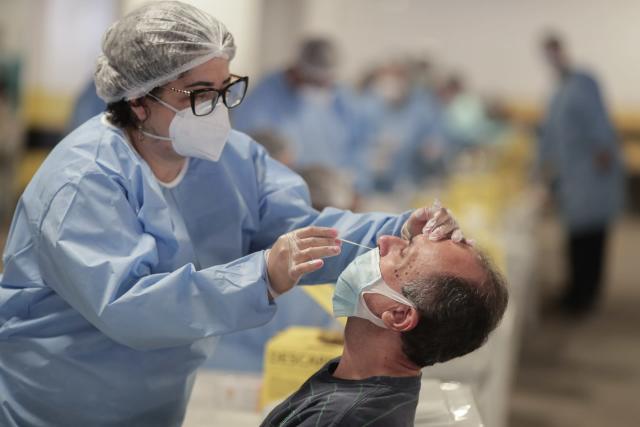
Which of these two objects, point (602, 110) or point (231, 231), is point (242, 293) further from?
A: point (602, 110)

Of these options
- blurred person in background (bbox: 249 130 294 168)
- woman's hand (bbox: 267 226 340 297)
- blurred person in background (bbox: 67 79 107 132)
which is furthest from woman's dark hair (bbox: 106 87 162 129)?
blurred person in background (bbox: 67 79 107 132)

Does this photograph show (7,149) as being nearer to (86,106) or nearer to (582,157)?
(86,106)

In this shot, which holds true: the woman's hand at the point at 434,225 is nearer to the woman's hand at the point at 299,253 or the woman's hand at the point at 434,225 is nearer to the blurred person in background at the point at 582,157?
the woman's hand at the point at 299,253

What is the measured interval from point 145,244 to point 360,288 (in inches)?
13.7

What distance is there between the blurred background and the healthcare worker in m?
0.23

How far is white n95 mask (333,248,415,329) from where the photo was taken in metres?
1.49

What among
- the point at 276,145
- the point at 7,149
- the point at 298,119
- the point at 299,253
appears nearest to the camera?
the point at 299,253

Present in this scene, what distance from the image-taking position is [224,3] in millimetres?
5145

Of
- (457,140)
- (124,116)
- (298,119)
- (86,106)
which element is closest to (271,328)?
(124,116)

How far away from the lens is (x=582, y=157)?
5.79 m

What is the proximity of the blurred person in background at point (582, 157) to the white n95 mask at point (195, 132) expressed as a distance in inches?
174

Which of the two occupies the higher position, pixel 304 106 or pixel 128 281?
pixel 128 281

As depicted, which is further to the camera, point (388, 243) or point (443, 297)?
point (388, 243)

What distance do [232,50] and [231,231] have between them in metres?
0.33
